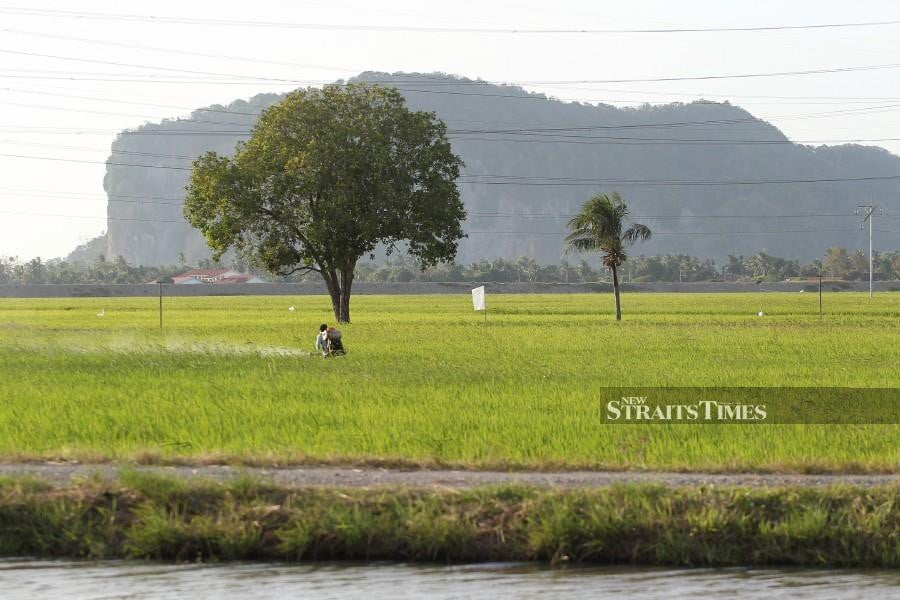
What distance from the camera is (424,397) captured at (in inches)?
972

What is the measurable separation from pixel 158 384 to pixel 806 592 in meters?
18.4

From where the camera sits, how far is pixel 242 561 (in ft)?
42.8

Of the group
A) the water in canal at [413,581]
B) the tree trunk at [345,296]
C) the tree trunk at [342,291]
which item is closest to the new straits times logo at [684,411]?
the water in canal at [413,581]

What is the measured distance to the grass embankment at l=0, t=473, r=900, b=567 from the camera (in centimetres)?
1290

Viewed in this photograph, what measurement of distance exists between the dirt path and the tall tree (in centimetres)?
5325

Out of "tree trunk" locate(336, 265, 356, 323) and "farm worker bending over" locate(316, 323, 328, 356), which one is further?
"tree trunk" locate(336, 265, 356, 323)

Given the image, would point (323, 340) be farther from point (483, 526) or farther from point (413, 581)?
point (413, 581)

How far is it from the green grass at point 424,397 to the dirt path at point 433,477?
529 millimetres

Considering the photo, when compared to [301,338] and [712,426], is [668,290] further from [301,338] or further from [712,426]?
[712,426]

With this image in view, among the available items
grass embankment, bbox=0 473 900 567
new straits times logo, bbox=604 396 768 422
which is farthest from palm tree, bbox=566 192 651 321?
→ grass embankment, bbox=0 473 900 567

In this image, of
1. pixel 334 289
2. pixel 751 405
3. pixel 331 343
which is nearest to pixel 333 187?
pixel 334 289

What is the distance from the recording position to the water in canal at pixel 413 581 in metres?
11.9

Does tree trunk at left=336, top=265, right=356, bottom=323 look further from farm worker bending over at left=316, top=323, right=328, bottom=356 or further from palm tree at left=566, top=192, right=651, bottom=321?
farm worker bending over at left=316, top=323, right=328, bottom=356

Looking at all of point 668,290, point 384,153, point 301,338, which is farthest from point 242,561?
point 668,290
